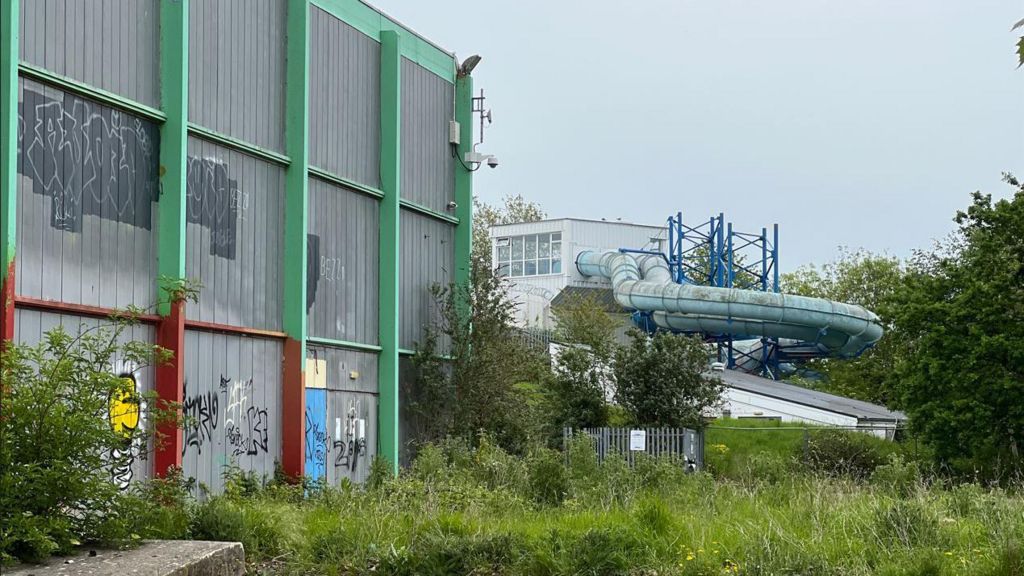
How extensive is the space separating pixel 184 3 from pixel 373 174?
22.4 feet

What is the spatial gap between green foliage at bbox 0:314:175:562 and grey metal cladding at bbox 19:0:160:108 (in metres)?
5.82

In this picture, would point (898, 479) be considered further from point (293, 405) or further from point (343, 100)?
point (343, 100)

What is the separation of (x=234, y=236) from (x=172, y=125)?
7.98 feet

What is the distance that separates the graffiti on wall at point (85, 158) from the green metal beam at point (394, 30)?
598 cm

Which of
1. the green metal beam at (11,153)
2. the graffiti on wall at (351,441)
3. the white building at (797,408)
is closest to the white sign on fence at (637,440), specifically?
the graffiti on wall at (351,441)

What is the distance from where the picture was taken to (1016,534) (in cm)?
1184

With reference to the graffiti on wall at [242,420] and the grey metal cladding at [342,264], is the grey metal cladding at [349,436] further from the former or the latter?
the graffiti on wall at [242,420]

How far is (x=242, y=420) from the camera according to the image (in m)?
18.8

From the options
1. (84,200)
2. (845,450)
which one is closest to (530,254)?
(845,450)

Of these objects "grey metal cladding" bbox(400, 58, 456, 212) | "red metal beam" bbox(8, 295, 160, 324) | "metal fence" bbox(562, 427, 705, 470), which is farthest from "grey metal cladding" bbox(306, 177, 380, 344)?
"metal fence" bbox(562, 427, 705, 470)

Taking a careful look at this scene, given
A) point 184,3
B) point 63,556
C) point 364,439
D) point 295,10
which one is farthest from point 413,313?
point 63,556

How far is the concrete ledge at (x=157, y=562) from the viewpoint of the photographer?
359 inches

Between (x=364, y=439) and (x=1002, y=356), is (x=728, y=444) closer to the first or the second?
(x=1002, y=356)

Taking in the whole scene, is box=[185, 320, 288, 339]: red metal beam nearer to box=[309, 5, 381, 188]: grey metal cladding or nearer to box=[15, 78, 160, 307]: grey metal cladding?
box=[15, 78, 160, 307]: grey metal cladding
